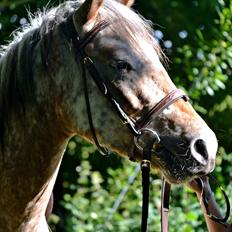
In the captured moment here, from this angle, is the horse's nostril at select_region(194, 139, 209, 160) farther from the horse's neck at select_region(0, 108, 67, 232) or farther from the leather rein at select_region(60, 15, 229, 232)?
the horse's neck at select_region(0, 108, 67, 232)

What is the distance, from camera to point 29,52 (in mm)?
3092

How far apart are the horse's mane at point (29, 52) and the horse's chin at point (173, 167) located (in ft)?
1.35

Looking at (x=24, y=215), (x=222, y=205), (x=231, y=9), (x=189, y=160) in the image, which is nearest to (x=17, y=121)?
(x=24, y=215)

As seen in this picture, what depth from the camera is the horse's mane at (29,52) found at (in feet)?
10.0

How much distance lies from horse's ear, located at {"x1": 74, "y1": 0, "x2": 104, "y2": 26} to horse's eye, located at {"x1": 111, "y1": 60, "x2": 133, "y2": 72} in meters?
0.20

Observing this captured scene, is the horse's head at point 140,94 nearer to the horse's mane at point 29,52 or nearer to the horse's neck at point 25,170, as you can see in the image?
the horse's mane at point 29,52

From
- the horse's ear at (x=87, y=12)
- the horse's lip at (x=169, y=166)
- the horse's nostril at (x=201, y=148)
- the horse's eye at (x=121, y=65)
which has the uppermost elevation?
the horse's ear at (x=87, y=12)

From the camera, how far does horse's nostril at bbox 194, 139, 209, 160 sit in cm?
277

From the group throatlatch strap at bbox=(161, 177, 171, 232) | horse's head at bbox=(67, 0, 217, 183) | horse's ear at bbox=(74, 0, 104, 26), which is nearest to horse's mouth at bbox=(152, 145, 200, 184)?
horse's head at bbox=(67, 0, 217, 183)

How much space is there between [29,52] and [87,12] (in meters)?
0.27

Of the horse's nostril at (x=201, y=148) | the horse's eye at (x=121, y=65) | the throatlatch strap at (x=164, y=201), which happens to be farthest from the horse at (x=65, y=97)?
the throatlatch strap at (x=164, y=201)

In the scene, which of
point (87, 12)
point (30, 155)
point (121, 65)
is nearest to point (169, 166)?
point (121, 65)

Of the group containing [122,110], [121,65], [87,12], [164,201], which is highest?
[87,12]

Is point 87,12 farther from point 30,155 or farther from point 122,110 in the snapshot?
point 30,155
